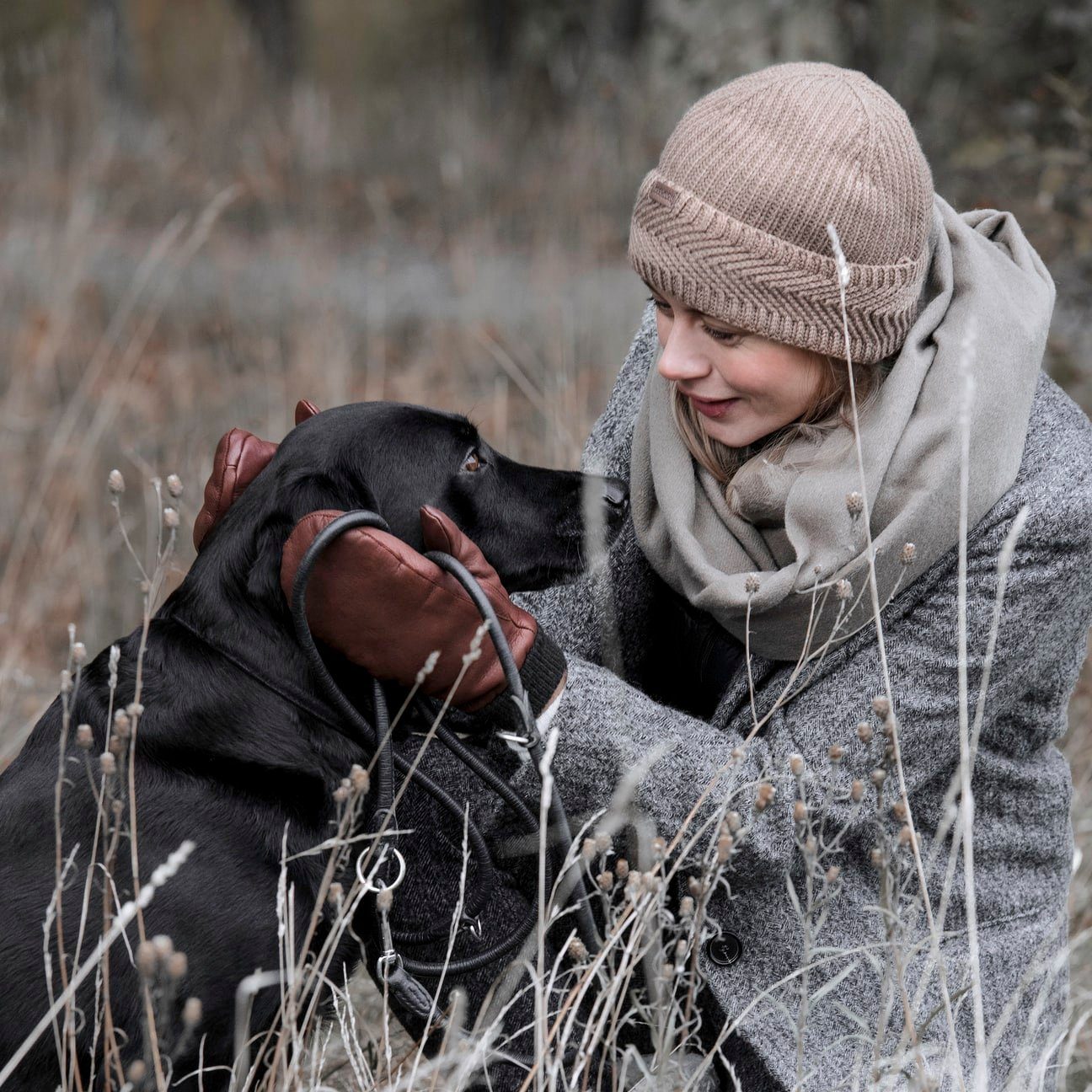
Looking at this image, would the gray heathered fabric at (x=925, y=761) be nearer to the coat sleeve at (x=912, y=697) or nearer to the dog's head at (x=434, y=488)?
the coat sleeve at (x=912, y=697)

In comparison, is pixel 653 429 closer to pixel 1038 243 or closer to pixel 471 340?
pixel 1038 243

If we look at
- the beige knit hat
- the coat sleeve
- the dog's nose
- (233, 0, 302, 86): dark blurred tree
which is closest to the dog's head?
the dog's nose

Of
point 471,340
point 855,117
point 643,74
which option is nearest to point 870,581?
point 855,117

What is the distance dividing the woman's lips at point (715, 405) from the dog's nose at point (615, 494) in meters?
0.28

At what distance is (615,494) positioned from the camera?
242 cm

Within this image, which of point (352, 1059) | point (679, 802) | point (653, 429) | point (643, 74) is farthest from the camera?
point (643, 74)

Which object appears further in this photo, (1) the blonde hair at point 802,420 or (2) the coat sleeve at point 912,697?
(1) the blonde hair at point 802,420

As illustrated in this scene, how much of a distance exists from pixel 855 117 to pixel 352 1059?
152 centimetres

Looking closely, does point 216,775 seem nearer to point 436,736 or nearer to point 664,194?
point 436,736

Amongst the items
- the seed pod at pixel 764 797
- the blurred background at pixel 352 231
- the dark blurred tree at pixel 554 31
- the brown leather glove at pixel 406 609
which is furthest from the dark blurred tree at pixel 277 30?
the seed pod at pixel 764 797

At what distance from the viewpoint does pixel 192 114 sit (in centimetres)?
989

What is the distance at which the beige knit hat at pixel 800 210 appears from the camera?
1973mm

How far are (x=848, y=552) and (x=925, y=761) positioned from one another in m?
0.37

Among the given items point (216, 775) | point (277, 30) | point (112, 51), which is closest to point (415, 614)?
point (216, 775)
